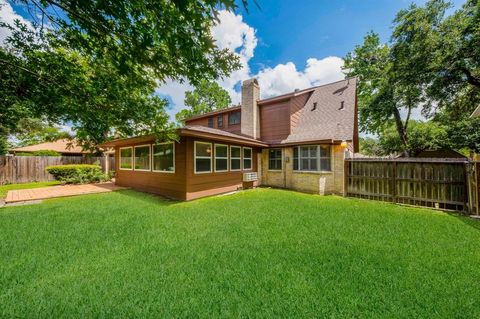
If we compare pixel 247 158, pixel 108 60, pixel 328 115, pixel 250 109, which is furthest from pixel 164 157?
pixel 328 115

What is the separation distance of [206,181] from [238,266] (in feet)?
18.9

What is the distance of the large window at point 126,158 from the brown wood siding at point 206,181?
203 inches

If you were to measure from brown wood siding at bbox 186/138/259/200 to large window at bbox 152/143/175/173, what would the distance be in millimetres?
945

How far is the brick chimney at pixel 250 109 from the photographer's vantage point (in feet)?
41.1

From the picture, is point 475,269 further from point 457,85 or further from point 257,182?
point 457,85

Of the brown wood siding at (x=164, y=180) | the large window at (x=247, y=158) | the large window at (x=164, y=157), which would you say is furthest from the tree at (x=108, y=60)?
the large window at (x=247, y=158)

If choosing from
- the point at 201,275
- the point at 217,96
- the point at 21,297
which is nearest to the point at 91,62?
the point at 21,297

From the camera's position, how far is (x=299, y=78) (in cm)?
1634

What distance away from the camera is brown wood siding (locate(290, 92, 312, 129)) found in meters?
11.9

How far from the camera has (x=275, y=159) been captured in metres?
11.6

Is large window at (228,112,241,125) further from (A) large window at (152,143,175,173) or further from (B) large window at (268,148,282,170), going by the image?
(A) large window at (152,143,175,173)

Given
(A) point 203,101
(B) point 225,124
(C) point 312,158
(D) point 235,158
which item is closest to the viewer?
(C) point 312,158

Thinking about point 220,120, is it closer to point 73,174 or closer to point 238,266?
point 73,174

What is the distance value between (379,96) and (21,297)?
19.1 meters
